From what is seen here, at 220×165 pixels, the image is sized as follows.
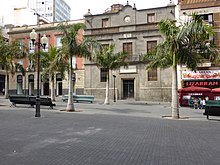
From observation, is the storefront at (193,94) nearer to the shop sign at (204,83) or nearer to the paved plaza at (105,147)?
the shop sign at (204,83)

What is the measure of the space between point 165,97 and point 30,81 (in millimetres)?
23784

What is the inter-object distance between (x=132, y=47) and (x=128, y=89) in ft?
20.2

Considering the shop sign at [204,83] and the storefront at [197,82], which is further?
the shop sign at [204,83]

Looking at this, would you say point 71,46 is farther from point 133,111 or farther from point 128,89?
point 128,89

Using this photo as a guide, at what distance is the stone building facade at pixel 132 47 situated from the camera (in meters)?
34.5

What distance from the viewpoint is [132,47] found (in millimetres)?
36062

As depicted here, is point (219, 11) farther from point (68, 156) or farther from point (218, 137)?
point (68, 156)

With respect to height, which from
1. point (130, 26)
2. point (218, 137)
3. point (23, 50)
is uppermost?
point (130, 26)

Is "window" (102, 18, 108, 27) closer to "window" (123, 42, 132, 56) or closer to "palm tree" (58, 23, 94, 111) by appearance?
"window" (123, 42, 132, 56)

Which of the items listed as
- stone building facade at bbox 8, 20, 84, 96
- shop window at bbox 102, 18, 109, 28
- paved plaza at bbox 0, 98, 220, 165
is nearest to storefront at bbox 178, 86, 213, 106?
paved plaza at bbox 0, 98, 220, 165

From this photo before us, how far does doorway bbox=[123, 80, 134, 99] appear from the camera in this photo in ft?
119

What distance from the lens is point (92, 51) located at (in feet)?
65.0

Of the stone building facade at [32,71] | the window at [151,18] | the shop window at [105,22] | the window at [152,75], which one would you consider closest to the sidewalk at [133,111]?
the window at [152,75]

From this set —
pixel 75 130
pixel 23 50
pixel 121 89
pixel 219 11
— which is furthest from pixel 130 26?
pixel 75 130
